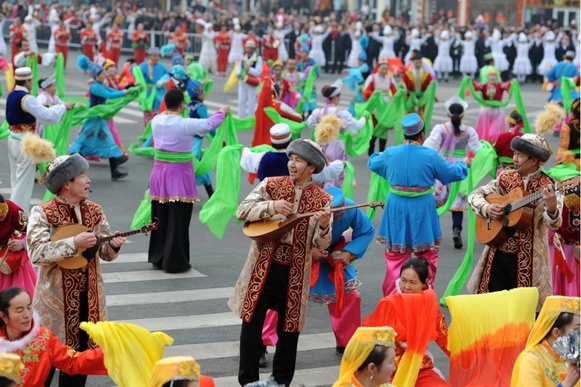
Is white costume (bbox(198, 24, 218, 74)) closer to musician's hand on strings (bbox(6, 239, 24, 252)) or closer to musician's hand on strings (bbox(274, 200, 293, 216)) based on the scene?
musician's hand on strings (bbox(6, 239, 24, 252))

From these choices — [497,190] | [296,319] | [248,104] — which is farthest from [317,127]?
[248,104]

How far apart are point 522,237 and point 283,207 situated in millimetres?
1960

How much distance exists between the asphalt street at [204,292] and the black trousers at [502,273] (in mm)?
717

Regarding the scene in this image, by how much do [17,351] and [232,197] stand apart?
4.47 m

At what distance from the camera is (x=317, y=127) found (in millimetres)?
10711

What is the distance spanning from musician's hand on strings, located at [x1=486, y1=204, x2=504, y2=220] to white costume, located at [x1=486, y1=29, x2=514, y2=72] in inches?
1139

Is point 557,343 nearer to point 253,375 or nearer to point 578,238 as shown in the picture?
point 253,375

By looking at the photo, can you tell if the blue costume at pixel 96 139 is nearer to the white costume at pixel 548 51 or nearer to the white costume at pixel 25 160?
the white costume at pixel 25 160

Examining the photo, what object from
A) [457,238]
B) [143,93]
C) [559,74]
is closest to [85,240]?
[457,238]

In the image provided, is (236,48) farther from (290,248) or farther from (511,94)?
(290,248)

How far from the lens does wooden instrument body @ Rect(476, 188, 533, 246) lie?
7.98 metres

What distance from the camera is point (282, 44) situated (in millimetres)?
36969

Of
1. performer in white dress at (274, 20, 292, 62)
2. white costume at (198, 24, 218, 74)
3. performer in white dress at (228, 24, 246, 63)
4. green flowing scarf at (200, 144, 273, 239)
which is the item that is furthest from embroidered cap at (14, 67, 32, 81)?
performer in white dress at (274, 20, 292, 62)

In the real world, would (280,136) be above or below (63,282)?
above
